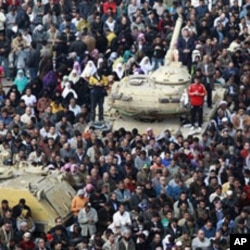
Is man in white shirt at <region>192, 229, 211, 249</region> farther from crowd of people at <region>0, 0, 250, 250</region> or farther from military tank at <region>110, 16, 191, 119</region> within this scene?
military tank at <region>110, 16, 191, 119</region>

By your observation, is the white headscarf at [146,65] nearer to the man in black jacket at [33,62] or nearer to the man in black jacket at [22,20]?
the man in black jacket at [33,62]

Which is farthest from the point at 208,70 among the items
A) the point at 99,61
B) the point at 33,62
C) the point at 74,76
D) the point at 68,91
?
the point at 33,62

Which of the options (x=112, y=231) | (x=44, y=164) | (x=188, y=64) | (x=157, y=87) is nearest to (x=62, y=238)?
(x=112, y=231)

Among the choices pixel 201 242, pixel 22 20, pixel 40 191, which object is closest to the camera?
pixel 201 242

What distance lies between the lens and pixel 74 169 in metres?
44.9

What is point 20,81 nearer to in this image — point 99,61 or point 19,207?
point 99,61

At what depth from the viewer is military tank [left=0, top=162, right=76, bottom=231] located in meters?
43.2

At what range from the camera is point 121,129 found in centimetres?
4741

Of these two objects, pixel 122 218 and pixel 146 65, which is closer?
pixel 122 218

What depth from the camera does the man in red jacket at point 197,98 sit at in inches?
1901

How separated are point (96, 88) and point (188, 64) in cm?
389

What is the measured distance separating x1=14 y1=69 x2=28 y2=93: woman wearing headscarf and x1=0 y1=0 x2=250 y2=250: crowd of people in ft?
0.09

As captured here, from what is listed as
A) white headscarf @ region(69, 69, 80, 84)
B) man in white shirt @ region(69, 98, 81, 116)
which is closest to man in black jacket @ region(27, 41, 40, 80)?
white headscarf @ region(69, 69, 80, 84)

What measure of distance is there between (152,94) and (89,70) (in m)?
2.82
